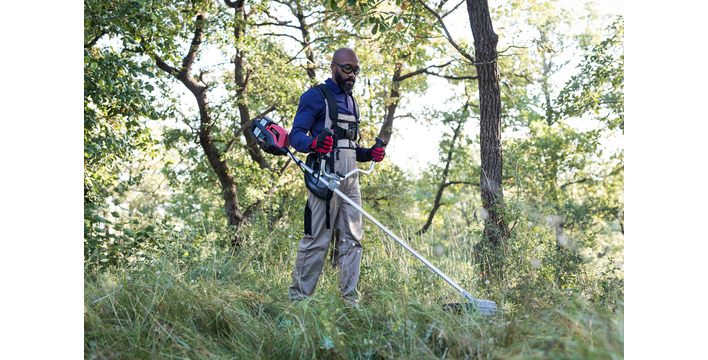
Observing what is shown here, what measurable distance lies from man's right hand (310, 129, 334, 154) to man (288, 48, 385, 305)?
0.25 m

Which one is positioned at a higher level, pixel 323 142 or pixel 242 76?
pixel 242 76

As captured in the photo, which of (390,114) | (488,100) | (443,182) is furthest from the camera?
(443,182)

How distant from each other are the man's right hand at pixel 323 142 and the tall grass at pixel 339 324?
2.93 feet

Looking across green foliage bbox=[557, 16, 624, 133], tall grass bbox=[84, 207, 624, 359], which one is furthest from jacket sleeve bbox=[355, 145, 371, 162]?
green foliage bbox=[557, 16, 624, 133]

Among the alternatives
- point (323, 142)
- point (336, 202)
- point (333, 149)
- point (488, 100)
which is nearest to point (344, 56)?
point (333, 149)

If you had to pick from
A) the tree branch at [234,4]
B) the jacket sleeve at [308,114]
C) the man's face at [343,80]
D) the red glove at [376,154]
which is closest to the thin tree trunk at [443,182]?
the tree branch at [234,4]

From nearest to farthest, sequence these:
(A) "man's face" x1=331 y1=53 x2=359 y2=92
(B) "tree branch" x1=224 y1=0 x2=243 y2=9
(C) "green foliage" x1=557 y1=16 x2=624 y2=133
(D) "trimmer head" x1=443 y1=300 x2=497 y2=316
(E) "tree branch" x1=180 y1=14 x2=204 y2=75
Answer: (D) "trimmer head" x1=443 y1=300 x2=497 y2=316 < (A) "man's face" x1=331 y1=53 x2=359 y2=92 < (C) "green foliage" x1=557 y1=16 x2=624 y2=133 < (E) "tree branch" x1=180 y1=14 x2=204 y2=75 < (B) "tree branch" x1=224 y1=0 x2=243 y2=9

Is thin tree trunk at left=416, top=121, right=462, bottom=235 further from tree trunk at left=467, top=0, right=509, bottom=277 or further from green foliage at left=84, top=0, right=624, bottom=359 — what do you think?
tree trunk at left=467, top=0, right=509, bottom=277

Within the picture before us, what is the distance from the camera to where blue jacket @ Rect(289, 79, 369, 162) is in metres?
3.04

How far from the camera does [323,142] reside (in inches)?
111

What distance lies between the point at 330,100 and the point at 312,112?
15 centimetres

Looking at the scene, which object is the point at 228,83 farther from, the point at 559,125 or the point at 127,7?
the point at 559,125

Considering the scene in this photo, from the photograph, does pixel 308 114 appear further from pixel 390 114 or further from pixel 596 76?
pixel 390 114

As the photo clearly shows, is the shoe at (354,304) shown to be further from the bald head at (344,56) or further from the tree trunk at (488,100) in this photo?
the tree trunk at (488,100)
